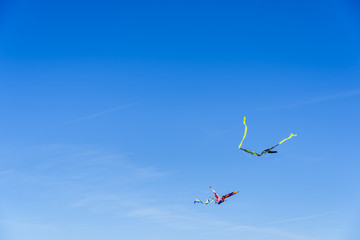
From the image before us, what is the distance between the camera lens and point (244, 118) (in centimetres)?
3084

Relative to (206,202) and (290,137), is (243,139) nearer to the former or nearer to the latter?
(290,137)

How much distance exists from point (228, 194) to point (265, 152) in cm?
A: 1077

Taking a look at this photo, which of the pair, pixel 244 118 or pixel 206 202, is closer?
pixel 244 118

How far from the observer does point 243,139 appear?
3098 cm

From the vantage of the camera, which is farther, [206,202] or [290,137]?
[206,202]

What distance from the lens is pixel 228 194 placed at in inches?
1657

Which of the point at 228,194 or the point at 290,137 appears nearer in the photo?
the point at 290,137

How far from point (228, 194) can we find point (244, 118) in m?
13.6

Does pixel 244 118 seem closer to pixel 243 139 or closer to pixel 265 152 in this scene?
pixel 243 139

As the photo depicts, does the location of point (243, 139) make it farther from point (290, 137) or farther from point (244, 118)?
point (290, 137)

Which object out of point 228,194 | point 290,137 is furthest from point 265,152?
point 228,194

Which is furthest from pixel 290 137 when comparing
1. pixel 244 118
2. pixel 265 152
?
pixel 244 118

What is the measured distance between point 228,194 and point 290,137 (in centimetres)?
1203

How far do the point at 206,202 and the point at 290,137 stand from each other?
521 inches
